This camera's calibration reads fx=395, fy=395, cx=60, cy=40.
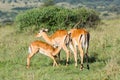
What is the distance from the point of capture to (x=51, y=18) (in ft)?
76.7

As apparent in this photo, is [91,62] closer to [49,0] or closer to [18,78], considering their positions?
[18,78]

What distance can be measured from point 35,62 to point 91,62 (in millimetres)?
1735

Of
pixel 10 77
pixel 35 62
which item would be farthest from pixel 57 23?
pixel 10 77

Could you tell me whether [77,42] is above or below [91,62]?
above

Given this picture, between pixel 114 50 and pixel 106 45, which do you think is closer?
pixel 114 50

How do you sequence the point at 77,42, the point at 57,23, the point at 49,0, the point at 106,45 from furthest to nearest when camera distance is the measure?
the point at 49,0, the point at 57,23, the point at 106,45, the point at 77,42

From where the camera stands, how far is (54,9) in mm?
23984

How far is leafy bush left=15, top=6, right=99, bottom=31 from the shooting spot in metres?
23.1

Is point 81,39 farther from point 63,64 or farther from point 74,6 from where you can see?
point 74,6

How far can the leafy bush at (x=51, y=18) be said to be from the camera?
911 inches

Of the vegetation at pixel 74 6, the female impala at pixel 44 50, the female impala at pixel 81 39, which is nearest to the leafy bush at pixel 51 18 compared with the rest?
the female impala at pixel 44 50

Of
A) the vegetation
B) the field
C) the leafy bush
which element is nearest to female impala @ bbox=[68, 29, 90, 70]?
the field

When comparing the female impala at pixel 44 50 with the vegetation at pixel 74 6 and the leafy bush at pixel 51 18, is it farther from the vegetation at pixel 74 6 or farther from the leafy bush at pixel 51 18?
the vegetation at pixel 74 6

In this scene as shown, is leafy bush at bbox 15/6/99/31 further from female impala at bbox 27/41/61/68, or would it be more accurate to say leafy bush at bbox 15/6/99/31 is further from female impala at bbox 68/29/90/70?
female impala at bbox 68/29/90/70
